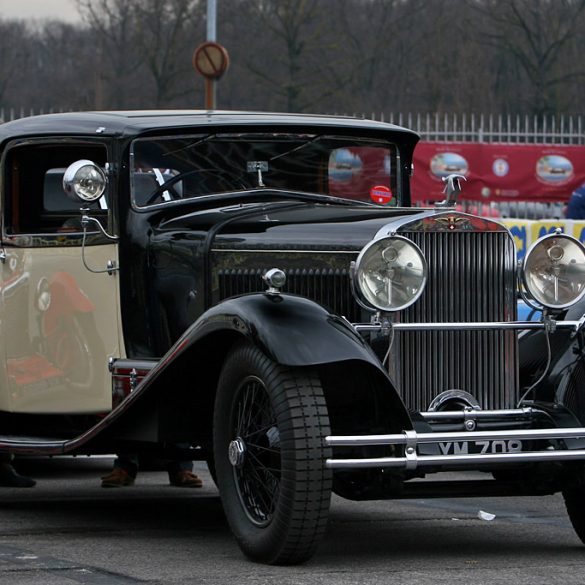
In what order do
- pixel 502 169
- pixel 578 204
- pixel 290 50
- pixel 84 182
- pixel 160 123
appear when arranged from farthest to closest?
pixel 290 50 → pixel 502 169 → pixel 578 204 → pixel 160 123 → pixel 84 182

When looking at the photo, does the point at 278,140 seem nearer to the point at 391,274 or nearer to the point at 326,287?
the point at 326,287

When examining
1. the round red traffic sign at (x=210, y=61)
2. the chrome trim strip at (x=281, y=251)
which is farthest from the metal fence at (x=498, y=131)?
the chrome trim strip at (x=281, y=251)

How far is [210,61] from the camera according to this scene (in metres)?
15.4

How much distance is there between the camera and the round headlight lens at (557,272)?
5.50 metres

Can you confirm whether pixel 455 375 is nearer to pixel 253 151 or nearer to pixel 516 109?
pixel 253 151

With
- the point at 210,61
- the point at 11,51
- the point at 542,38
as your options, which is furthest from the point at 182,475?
the point at 11,51

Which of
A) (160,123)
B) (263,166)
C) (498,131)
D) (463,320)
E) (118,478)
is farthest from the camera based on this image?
(498,131)

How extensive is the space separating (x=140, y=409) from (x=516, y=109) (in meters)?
41.9

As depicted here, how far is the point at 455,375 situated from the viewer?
5.45m

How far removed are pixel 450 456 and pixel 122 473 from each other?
335 cm

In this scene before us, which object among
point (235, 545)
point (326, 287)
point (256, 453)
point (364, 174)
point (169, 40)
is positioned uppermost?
point (169, 40)

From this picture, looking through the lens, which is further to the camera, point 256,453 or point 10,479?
point 10,479

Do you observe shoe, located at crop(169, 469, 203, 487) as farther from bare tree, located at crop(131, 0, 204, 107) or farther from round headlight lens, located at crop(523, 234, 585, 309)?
bare tree, located at crop(131, 0, 204, 107)

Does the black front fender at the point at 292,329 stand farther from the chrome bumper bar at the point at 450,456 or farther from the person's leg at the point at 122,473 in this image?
the person's leg at the point at 122,473
